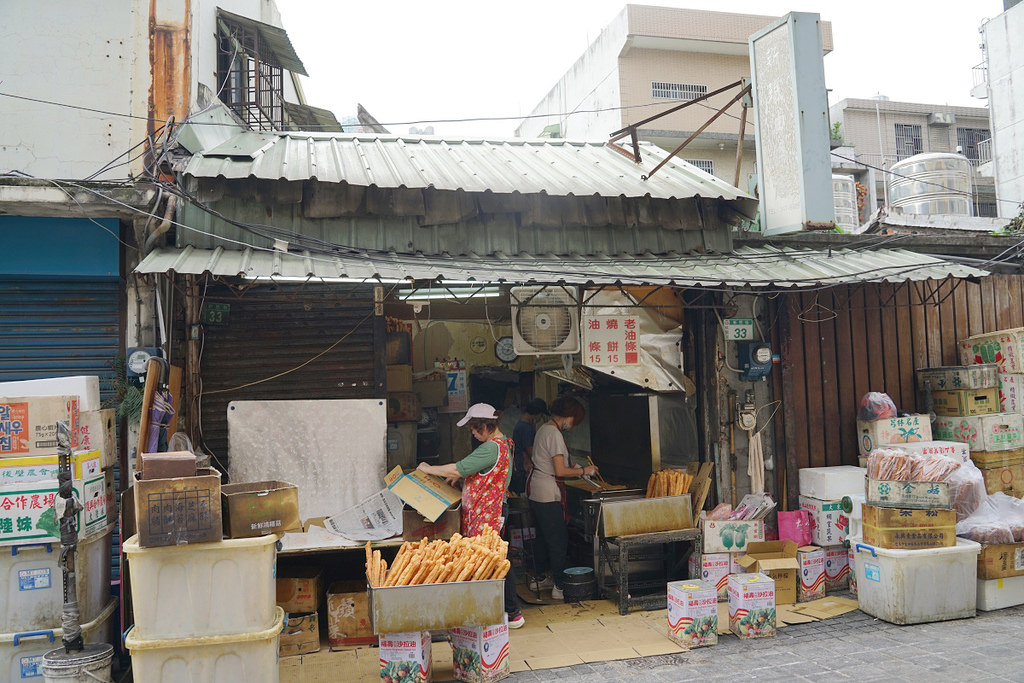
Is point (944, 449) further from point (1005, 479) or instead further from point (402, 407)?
point (402, 407)

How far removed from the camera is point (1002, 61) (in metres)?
23.1

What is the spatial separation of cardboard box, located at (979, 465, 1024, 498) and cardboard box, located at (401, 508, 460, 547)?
6.44 meters

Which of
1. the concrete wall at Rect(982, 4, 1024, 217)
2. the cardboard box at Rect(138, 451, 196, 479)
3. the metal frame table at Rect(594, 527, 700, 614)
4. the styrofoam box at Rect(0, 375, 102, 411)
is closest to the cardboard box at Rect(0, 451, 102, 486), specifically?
the styrofoam box at Rect(0, 375, 102, 411)

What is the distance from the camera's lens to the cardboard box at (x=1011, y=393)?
8211mm

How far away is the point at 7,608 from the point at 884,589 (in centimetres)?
772

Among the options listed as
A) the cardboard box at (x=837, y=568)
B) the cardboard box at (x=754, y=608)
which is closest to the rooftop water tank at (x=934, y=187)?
the cardboard box at (x=837, y=568)

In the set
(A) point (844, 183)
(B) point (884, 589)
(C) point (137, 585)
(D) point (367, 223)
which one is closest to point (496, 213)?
(D) point (367, 223)

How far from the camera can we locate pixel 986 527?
22.3 ft

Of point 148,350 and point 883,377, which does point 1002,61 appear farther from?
point 148,350

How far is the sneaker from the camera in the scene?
26.0 feet

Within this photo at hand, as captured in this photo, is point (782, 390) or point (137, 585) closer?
point (137, 585)

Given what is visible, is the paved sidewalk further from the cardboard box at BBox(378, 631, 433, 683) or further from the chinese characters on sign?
the chinese characters on sign

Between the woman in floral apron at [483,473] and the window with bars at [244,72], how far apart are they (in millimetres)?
6117

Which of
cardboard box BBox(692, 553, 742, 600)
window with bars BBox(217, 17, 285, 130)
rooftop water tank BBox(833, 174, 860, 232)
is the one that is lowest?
cardboard box BBox(692, 553, 742, 600)
